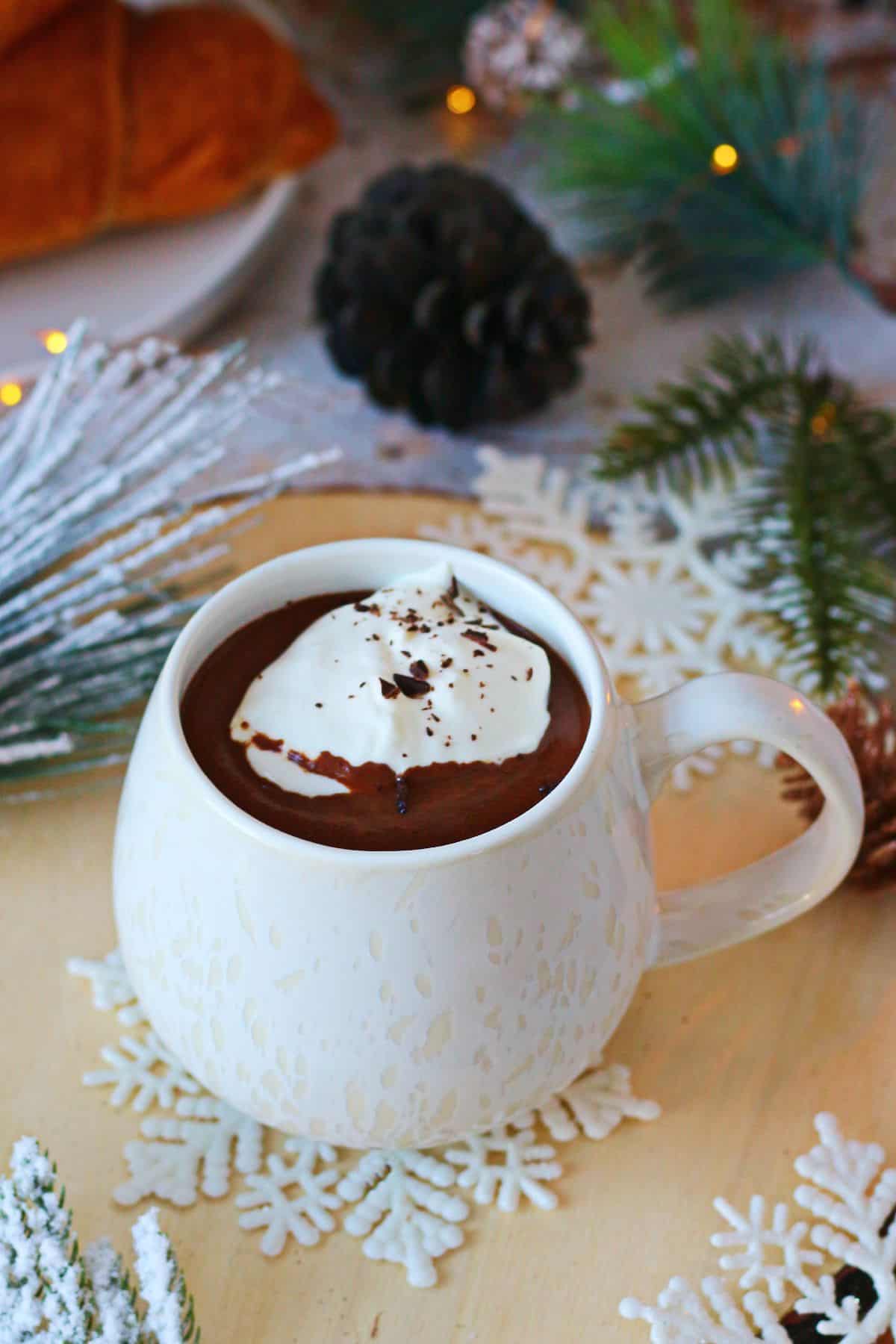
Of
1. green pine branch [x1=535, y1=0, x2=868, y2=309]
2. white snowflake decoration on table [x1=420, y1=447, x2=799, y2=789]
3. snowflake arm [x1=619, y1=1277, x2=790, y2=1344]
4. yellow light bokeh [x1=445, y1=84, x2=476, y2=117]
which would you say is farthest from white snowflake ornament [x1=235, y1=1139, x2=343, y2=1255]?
yellow light bokeh [x1=445, y1=84, x2=476, y2=117]

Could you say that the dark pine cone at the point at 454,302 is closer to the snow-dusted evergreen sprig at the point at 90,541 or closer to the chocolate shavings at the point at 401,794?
the snow-dusted evergreen sprig at the point at 90,541

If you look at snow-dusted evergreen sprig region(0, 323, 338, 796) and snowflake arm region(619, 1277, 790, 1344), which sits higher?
snow-dusted evergreen sprig region(0, 323, 338, 796)

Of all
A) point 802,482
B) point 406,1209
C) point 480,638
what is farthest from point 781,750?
point 802,482

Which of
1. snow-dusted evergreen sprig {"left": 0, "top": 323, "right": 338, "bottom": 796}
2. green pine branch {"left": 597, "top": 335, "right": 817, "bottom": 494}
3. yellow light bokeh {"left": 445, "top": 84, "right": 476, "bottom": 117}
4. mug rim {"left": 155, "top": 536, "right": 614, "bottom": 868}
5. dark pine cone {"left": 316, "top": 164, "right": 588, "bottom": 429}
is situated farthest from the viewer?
yellow light bokeh {"left": 445, "top": 84, "right": 476, "bottom": 117}

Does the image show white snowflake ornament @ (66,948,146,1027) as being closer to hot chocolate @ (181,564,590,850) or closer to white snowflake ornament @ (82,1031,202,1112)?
white snowflake ornament @ (82,1031,202,1112)

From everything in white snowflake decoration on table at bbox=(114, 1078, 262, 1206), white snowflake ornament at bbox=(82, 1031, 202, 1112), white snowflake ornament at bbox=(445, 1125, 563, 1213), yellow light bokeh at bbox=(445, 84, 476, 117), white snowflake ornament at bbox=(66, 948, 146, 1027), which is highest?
yellow light bokeh at bbox=(445, 84, 476, 117)

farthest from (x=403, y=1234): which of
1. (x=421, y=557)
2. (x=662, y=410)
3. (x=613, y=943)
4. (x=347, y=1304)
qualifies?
(x=662, y=410)
